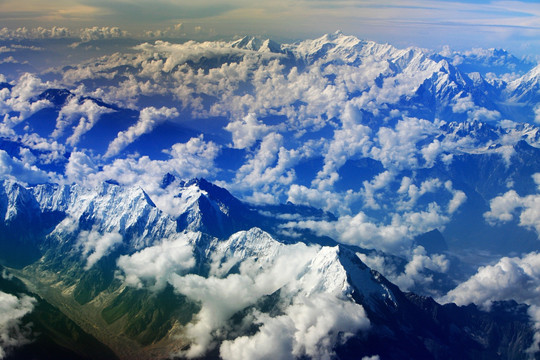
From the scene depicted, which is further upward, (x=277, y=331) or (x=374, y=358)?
(x=277, y=331)

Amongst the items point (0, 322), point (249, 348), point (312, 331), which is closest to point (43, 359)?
point (0, 322)

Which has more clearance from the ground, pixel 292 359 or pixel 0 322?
pixel 0 322

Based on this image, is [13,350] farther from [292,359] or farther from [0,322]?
[292,359]

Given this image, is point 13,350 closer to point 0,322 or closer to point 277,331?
point 0,322

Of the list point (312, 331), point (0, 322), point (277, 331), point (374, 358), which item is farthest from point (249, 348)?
point (0, 322)

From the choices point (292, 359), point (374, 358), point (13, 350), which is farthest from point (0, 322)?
point (374, 358)

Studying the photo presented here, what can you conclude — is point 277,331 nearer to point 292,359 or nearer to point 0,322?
point 292,359

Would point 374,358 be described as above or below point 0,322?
below
